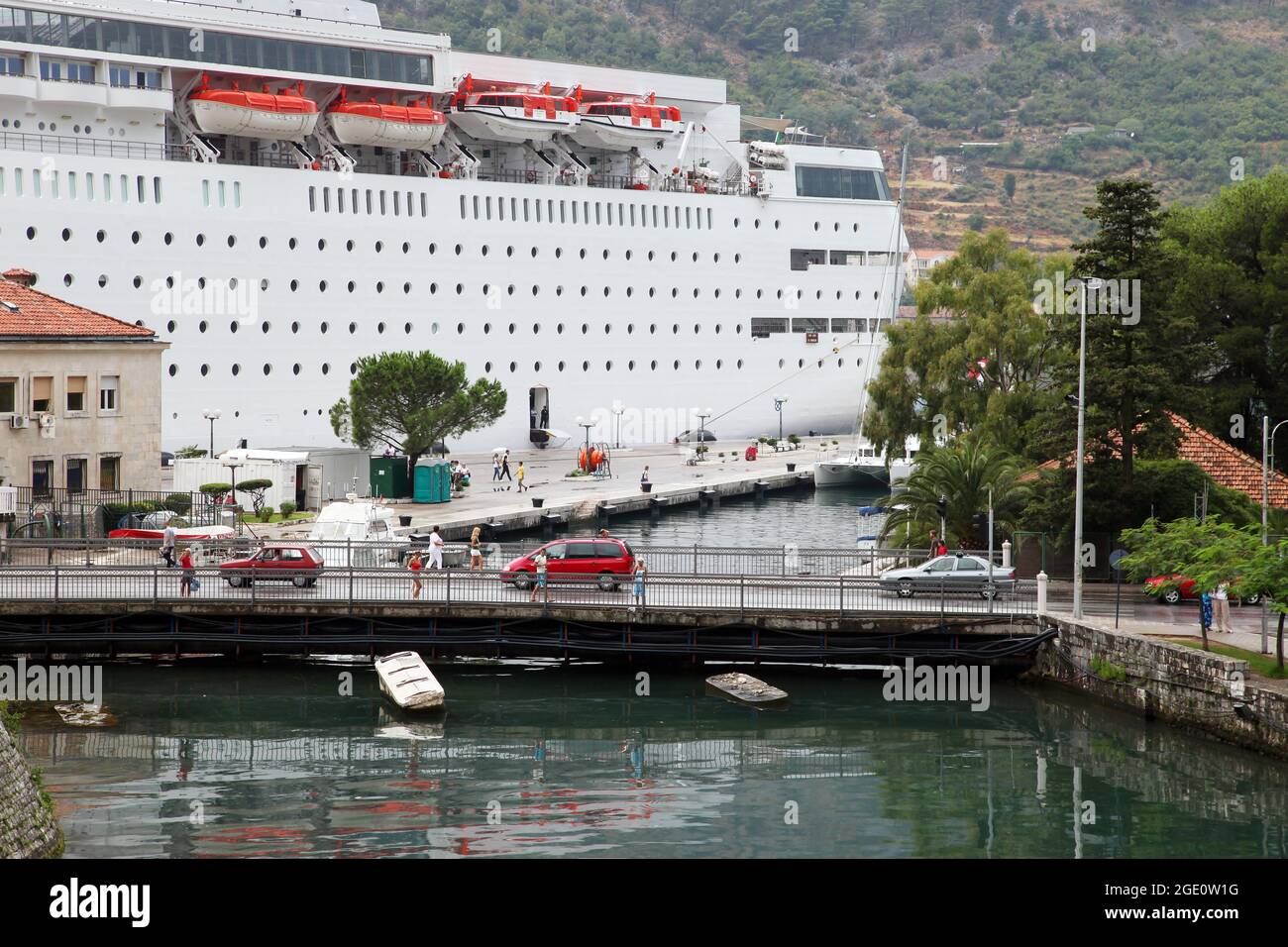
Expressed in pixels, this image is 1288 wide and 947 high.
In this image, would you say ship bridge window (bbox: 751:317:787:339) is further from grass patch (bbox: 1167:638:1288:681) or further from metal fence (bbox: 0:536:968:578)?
grass patch (bbox: 1167:638:1288:681)

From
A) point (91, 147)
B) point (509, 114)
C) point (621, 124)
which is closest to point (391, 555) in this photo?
point (91, 147)

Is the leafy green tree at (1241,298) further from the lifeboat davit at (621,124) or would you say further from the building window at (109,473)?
the lifeboat davit at (621,124)

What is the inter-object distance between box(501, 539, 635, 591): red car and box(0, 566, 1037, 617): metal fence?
0.45 feet

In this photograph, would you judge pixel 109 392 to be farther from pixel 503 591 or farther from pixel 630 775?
pixel 630 775

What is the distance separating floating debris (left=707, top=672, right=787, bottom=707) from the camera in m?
29.6

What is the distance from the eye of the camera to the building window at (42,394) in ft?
127

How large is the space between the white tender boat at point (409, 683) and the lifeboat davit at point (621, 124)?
40029mm

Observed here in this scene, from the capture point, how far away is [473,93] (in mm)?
64750

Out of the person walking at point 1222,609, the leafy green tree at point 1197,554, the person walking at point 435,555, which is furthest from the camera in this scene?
the person walking at point 435,555

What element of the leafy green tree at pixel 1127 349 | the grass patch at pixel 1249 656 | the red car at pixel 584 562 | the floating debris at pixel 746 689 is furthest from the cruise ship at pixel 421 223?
the grass patch at pixel 1249 656

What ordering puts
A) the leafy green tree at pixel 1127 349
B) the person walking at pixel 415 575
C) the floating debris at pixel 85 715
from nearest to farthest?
the floating debris at pixel 85 715 → the person walking at pixel 415 575 → the leafy green tree at pixel 1127 349

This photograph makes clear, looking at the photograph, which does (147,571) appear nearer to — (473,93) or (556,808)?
(556,808)

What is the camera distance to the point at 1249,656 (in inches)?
1064

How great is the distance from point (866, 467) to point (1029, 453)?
24.2 m
